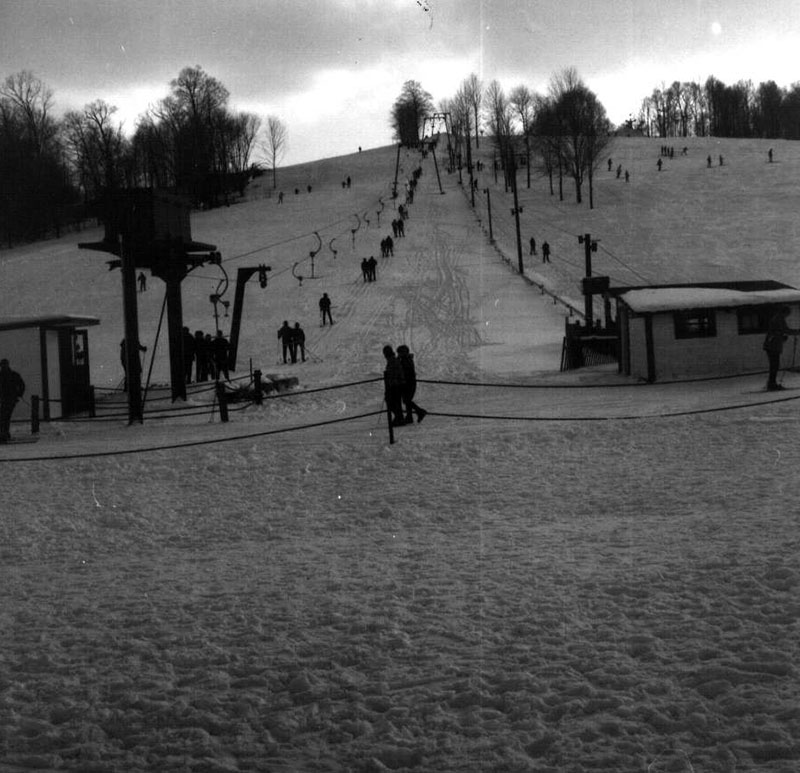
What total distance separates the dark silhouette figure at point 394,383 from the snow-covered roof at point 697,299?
25.3ft

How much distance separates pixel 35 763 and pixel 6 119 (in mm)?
86169

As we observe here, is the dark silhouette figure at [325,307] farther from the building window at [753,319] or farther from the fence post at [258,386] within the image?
the building window at [753,319]

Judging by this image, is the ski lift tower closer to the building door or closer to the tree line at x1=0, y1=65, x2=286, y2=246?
the building door

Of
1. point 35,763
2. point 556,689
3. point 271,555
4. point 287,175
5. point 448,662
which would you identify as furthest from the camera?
point 287,175

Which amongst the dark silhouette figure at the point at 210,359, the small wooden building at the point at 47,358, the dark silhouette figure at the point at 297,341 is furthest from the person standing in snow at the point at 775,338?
the dark silhouette figure at the point at 297,341

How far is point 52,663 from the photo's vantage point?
219 inches

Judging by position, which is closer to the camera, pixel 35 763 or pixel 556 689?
pixel 35 763

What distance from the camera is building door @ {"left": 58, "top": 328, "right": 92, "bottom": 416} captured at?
66.5ft

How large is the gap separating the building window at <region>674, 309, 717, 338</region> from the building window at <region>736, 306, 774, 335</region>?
59 centimetres

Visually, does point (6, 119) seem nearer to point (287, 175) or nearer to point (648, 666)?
point (287, 175)

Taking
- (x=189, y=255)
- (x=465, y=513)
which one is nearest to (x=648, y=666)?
(x=465, y=513)

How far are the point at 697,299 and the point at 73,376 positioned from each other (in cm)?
1315

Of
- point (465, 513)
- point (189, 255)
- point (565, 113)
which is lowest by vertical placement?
point (465, 513)

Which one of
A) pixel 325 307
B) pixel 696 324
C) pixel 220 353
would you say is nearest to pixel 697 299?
pixel 696 324
